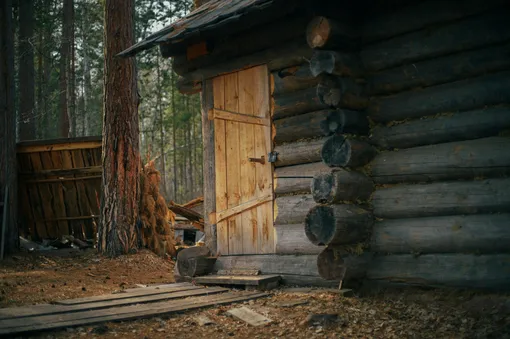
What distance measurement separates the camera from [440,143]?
618 cm

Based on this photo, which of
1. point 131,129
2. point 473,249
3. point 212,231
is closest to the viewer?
point 473,249

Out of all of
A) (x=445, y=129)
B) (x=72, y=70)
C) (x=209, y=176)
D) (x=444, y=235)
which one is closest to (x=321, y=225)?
(x=444, y=235)

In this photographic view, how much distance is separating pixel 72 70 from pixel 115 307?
19.6 metres

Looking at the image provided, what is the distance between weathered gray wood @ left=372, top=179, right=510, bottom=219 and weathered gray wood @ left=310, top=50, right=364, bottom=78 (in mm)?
1402

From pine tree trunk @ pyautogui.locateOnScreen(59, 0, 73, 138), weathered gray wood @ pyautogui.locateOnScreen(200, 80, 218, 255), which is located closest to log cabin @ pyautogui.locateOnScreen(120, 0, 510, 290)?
weathered gray wood @ pyautogui.locateOnScreen(200, 80, 218, 255)

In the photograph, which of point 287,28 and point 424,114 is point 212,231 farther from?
point 424,114

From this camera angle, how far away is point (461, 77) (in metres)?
6.03

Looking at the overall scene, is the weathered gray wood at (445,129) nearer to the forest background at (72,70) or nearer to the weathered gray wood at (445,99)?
the weathered gray wood at (445,99)

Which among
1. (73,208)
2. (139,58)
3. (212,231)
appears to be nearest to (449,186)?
(212,231)

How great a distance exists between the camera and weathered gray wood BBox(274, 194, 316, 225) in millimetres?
7445

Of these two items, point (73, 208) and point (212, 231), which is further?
point (73, 208)

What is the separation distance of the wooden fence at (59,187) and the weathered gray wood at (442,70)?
7802 millimetres

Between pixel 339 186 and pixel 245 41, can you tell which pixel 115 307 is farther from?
pixel 245 41

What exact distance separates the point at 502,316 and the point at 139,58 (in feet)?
90.4
